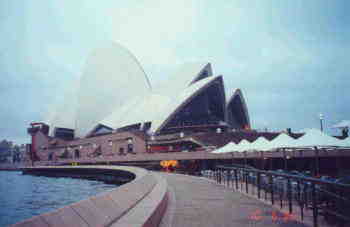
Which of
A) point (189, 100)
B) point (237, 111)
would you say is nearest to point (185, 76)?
point (189, 100)

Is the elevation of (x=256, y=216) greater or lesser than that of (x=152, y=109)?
lesser

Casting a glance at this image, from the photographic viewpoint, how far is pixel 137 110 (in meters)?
54.6

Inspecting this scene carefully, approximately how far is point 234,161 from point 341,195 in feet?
81.6

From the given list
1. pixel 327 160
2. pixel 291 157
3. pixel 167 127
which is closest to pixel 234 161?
pixel 291 157

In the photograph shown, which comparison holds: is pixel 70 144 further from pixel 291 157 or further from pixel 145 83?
pixel 291 157

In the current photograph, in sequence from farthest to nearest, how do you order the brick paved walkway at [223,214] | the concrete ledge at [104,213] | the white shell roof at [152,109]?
1. the white shell roof at [152,109]
2. the brick paved walkway at [223,214]
3. the concrete ledge at [104,213]

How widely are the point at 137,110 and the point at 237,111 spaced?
62.7 ft

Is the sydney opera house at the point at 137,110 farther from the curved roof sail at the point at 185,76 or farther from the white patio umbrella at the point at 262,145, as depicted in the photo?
the white patio umbrella at the point at 262,145

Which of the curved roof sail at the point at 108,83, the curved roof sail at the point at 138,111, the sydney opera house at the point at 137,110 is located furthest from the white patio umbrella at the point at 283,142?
the curved roof sail at the point at 108,83

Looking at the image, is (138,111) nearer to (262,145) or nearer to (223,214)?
(262,145)

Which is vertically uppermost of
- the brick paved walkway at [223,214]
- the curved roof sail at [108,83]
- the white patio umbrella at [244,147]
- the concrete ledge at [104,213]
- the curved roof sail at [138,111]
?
the curved roof sail at [108,83]

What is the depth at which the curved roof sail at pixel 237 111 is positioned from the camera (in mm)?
59175

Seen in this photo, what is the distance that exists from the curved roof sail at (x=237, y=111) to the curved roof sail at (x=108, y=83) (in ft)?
48.7

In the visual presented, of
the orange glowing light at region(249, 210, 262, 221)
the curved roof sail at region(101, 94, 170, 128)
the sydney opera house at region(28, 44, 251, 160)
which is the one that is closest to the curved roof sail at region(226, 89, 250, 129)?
the sydney opera house at region(28, 44, 251, 160)
